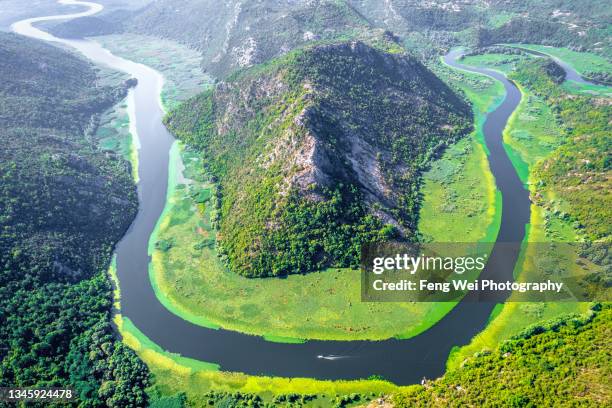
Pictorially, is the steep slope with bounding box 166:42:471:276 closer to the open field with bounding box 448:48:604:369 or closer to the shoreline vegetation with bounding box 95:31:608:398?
the shoreline vegetation with bounding box 95:31:608:398

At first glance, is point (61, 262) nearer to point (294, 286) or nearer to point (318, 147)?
point (294, 286)

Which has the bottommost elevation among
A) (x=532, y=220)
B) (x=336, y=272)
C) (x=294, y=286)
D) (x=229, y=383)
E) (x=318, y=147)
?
(x=229, y=383)

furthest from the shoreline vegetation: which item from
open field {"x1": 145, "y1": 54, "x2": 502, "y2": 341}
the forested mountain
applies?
the forested mountain

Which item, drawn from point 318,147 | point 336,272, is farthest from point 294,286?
point 318,147

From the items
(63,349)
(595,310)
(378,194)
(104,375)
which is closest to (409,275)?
(378,194)

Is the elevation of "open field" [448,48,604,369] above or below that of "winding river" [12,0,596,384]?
above

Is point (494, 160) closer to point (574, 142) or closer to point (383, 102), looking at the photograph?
point (574, 142)

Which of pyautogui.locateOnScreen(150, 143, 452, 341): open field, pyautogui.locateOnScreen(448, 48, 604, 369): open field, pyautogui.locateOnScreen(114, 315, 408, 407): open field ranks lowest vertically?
pyautogui.locateOnScreen(114, 315, 408, 407): open field
